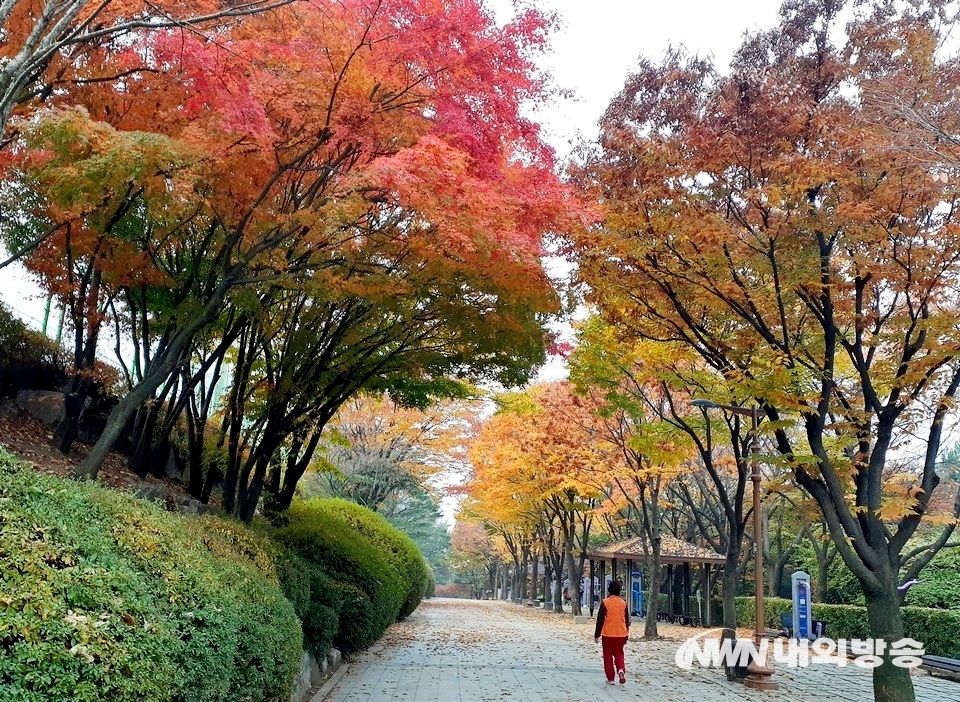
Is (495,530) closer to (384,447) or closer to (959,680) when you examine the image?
(384,447)

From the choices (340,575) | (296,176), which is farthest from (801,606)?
(296,176)

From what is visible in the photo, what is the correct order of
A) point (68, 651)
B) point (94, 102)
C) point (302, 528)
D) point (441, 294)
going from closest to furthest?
1. point (68, 651)
2. point (94, 102)
3. point (441, 294)
4. point (302, 528)

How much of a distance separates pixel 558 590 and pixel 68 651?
33591 mm

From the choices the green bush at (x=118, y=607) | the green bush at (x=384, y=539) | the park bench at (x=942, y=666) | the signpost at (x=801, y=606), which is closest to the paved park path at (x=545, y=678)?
the park bench at (x=942, y=666)

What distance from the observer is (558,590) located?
3494cm

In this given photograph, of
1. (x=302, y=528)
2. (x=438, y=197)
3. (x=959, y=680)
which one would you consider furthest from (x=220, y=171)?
(x=959, y=680)

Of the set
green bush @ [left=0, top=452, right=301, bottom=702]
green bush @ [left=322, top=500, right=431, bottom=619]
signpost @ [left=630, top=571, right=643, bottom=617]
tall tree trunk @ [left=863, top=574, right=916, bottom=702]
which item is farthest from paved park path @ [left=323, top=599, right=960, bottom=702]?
signpost @ [left=630, top=571, right=643, bottom=617]

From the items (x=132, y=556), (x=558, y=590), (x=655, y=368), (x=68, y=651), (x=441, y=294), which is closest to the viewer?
(x=68, y=651)

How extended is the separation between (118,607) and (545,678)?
922 centimetres

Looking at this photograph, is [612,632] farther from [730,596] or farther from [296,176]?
[296,176]

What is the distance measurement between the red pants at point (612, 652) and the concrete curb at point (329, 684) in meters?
3.91

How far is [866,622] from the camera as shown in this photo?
59.5 feet

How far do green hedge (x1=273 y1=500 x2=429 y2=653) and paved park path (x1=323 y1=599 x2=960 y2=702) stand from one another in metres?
0.66

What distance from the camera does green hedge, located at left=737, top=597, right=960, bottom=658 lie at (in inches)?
587
